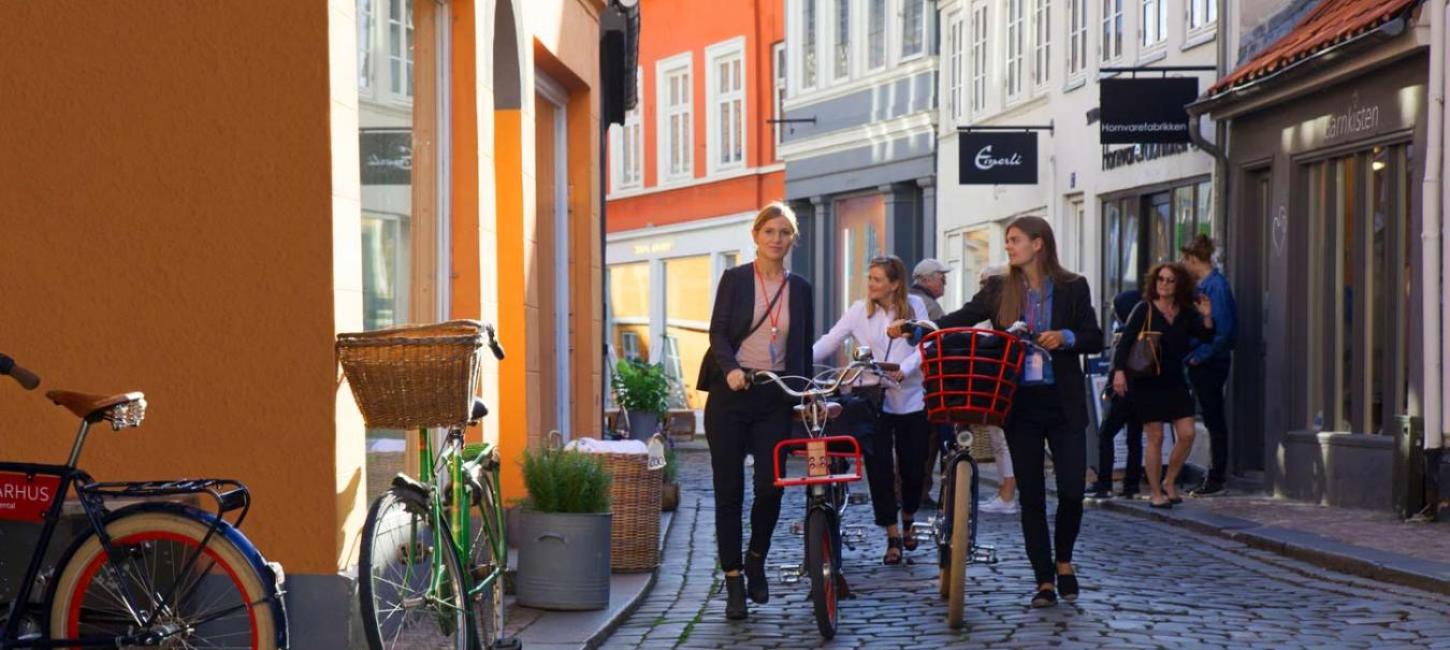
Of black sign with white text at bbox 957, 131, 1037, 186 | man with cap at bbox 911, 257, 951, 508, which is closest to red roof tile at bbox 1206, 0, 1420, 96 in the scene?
man with cap at bbox 911, 257, 951, 508

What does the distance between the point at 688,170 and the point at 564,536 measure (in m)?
29.4

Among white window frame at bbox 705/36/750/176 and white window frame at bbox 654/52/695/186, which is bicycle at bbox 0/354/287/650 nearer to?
white window frame at bbox 705/36/750/176

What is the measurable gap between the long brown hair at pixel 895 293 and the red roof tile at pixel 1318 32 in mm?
4028

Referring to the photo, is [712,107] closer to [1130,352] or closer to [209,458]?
[1130,352]

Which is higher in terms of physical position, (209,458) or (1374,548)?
(209,458)

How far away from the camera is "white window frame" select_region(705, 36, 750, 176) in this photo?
3650 cm

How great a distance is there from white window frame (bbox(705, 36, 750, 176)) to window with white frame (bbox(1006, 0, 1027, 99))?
34.5 ft

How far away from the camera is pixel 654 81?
39.3 m

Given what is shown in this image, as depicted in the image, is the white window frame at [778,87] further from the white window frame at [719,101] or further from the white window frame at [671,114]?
the white window frame at [671,114]

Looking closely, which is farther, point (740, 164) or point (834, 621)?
point (740, 164)

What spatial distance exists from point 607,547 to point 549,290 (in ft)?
15.2

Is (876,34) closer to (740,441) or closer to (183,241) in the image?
(740,441)

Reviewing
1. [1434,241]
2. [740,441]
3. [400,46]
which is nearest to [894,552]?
[740,441]

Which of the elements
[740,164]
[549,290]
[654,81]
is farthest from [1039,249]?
[654,81]
